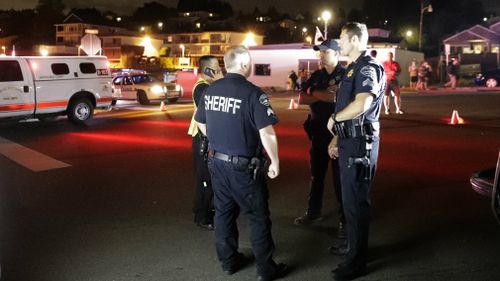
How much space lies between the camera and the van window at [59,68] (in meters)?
15.6

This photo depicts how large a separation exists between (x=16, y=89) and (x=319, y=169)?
11403 mm

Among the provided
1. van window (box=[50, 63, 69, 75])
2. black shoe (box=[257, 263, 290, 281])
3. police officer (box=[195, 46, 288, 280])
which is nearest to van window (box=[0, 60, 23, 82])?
van window (box=[50, 63, 69, 75])

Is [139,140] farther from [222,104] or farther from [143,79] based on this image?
[143,79]

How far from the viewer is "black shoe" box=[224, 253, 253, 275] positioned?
15.1 ft

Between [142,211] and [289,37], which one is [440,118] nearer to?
[142,211]

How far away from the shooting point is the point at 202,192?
5867 mm

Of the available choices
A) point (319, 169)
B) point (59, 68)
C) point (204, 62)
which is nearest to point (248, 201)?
point (319, 169)

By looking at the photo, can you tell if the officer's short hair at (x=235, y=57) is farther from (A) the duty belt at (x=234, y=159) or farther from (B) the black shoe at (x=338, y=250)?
(B) the black shoe at (x=338, y=250)

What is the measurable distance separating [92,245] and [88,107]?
11.7m

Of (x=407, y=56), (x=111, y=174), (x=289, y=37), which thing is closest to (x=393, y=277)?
(x=111, y=174)

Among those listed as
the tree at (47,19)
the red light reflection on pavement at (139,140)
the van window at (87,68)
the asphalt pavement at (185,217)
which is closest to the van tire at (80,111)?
the van window at (87,68)

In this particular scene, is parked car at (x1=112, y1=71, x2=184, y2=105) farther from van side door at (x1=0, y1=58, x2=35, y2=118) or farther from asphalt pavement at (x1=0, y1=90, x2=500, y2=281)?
asphalt pavement at (x1=0, y1=90, x2=500, y2=281)

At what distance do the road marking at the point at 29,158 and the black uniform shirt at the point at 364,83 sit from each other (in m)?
6.48

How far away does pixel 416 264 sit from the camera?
4758 mm
